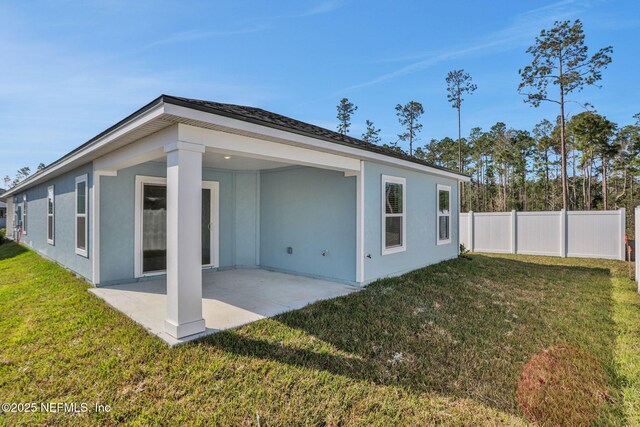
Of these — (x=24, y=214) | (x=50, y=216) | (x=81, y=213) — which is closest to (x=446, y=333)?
(x=81, y=213)

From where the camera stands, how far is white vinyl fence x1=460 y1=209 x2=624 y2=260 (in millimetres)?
10969

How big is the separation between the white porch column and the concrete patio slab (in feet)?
0.90

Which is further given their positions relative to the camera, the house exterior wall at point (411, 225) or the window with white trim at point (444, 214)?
the window with white trim at point (444, 214)

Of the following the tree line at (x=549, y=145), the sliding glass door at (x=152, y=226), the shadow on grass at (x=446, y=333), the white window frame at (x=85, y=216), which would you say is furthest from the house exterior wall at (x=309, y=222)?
the tree line at (x=549, y=145)

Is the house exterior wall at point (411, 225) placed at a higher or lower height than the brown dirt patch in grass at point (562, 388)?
higher

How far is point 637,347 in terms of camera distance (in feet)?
12.4

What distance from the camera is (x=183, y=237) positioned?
3643mm

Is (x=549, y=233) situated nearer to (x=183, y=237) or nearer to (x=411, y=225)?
(x=411, y=225)

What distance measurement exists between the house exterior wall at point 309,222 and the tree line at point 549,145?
44.0ft

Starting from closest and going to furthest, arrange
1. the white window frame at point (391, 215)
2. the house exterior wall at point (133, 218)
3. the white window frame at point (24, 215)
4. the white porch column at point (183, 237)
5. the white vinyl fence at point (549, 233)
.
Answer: the white porch column at point (183, 237)
the house exterior wall at point (133, 218)
the white window frame at point (391, 215)
the white vinyl fence at point (549, 233)
the white window frame at point (24, 215)

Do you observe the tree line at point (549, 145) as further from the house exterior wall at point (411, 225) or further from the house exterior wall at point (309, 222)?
the house exterior wall at point (309, 222)

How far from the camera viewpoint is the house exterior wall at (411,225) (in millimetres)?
6660

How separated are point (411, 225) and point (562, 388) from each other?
17.7 feet

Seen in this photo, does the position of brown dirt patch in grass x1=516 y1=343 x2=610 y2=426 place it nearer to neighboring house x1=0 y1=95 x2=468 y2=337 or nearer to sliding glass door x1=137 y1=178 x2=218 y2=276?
neighboring house x1=0 y1=95 x2=468 y2=337
